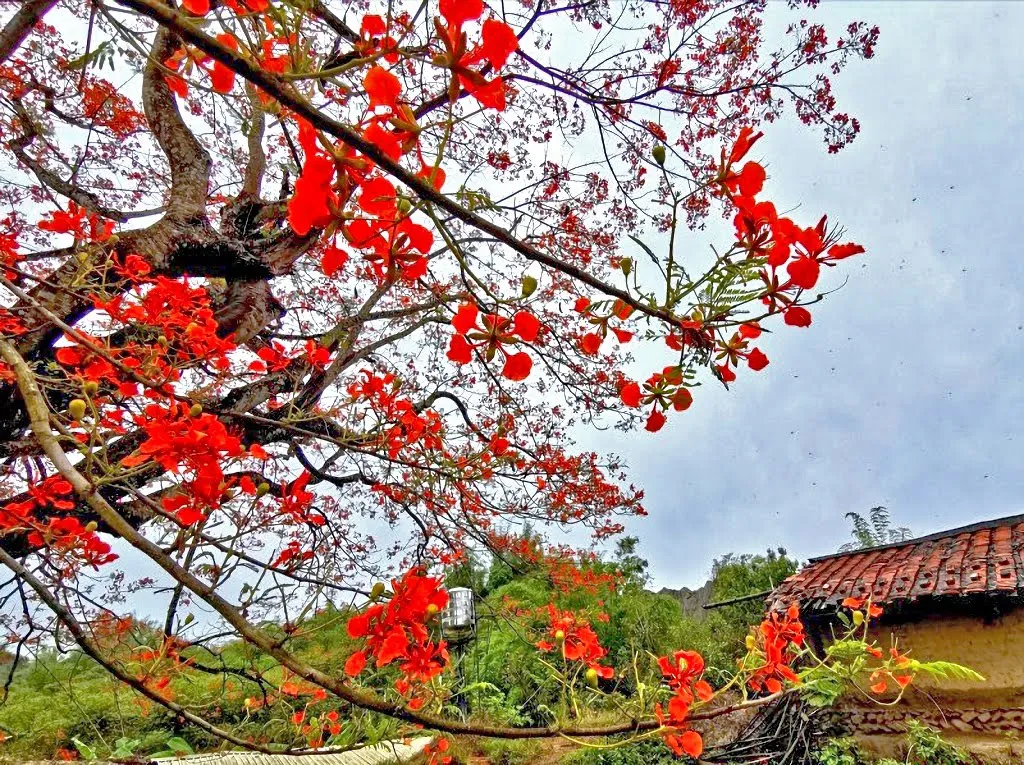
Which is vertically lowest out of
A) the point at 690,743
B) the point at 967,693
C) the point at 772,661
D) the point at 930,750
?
the point at 930,750

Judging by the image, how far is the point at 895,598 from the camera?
4320 mm

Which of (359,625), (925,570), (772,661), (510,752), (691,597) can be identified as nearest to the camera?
(359,625)

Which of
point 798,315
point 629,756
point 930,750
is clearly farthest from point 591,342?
point 629,756

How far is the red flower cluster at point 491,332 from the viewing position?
0.71 meters

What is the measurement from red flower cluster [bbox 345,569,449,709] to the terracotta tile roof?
4797mm

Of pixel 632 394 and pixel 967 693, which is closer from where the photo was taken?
pixel 632 394

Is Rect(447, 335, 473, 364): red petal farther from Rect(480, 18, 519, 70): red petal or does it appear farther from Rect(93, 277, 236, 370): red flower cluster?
Rect(93, 277, 236, 370): red flower cluster

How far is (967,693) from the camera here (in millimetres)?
4176

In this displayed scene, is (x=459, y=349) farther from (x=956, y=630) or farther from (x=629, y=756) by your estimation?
(x=629, y=756)

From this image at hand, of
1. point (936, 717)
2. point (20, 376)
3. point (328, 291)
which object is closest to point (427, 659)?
point (20, 376)

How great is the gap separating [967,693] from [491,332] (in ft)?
18.7

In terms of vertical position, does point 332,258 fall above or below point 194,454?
above

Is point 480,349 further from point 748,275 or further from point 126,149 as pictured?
point 126,149

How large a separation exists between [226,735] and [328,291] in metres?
4.75
